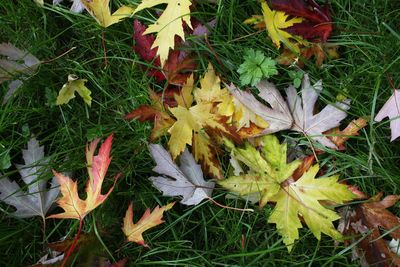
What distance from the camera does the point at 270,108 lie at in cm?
156

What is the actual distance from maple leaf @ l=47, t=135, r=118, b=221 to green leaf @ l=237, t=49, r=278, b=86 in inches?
19.7

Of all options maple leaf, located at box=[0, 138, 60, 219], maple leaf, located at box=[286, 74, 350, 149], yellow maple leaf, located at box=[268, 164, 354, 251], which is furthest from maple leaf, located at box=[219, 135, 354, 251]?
maple leaf, located at box=[0, 138, 60, 219]

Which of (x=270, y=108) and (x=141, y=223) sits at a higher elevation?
(x=270, y=108)

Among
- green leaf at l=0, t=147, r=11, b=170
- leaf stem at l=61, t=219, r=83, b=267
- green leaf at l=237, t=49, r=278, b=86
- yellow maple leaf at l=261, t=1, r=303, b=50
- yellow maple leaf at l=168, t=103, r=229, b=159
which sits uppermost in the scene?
yellow maple leaf at l=261, t=1, r=303, b=50

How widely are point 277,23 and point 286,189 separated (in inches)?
22.4

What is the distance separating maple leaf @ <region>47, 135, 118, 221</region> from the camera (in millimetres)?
1410

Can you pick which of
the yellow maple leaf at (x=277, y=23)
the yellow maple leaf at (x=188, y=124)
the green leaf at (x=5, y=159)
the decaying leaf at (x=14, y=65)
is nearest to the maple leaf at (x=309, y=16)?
the yellow maple leaf at (x=277, y=23)

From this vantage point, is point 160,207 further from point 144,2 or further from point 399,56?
point 399,56

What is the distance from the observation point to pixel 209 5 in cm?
172

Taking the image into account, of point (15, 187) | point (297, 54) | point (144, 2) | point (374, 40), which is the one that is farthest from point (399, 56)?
point (15, 187)

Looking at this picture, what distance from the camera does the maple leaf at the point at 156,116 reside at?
63.0 inches

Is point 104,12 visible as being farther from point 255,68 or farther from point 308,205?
point 308,205

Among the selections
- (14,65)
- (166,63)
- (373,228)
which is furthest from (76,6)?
(373,228)

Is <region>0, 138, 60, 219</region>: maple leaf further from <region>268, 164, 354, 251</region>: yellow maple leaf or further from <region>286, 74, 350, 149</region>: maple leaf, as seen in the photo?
<region>286, 74, 350, 149</region>: maple leaf
